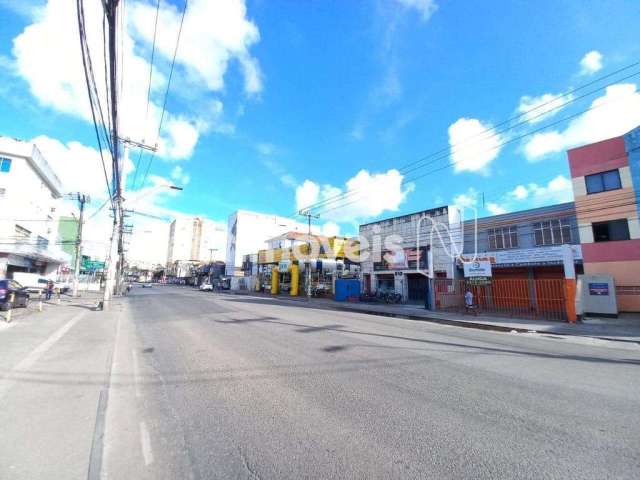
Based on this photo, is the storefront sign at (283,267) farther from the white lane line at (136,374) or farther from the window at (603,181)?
the white lane line at (136,374)

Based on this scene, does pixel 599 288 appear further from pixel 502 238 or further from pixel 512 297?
pixel 502 238

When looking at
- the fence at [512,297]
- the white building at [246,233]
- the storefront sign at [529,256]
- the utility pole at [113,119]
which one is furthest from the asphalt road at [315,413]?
the white building at [246,233]

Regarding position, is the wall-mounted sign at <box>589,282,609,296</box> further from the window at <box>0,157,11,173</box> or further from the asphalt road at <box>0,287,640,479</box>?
the window at <box>0,157,11,173</box>

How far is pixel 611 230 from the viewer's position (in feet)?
60.2

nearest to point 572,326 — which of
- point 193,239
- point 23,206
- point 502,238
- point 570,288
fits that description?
point 570,288

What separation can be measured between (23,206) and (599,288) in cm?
4775

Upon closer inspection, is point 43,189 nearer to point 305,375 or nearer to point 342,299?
point 342,299

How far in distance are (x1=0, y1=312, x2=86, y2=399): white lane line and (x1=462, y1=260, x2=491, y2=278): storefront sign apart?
2100 centimetres

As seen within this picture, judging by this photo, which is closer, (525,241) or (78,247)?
(525,241)

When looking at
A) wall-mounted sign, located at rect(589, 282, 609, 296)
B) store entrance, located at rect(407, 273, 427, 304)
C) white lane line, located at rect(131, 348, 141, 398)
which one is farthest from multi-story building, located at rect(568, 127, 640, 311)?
white lane line, located at rect(131, 348, 141, 398)

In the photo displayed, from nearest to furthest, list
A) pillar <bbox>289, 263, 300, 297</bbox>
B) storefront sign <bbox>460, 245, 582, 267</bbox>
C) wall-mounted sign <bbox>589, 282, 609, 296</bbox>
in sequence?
wall-mounted sign <bbox>589, 282, 609, 296</bbox>
storefront sign <bbox>460, 245, 582, 267</bbox>
pillar <bbox>289, 263, 300, 297</bbox>

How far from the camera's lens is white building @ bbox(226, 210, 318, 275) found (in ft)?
229

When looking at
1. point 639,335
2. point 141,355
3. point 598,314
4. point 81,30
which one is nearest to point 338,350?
point 141,355

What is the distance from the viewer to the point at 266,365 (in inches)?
242
